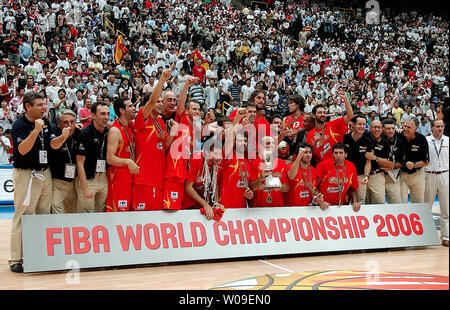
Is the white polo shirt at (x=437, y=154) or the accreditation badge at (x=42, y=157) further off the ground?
the accreditation badge at (x=42, y=157)

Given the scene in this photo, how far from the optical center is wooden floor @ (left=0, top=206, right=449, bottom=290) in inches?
191

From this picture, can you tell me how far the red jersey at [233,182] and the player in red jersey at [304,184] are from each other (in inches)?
25.4

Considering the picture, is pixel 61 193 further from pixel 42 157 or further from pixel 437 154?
pixel 437 154

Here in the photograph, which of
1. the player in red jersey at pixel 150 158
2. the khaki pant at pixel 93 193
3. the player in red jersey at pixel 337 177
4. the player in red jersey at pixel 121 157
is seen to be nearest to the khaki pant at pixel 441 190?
the player in red jersey at pixel 337 177

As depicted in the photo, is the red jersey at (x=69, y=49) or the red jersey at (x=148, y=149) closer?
the red jersey at (x=148, y=149)

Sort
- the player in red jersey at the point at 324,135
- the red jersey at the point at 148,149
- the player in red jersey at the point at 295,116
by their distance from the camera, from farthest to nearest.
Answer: the player in red jersey at the point at 295,116
the player in red jersey at the point at 324,135
the red jersey at the point at 148,149

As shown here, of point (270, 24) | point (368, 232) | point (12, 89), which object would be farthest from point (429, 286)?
point (270, 24)

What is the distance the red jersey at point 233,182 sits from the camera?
6.26 meters

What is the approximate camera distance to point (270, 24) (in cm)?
2288

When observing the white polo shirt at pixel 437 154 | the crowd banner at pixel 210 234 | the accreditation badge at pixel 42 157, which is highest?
the accreditation badge at pixel 42 157

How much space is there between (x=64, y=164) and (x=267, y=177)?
8.23 ft

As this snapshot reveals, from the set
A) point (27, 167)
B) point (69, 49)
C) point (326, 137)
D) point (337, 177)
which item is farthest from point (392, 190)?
point (69, 49)

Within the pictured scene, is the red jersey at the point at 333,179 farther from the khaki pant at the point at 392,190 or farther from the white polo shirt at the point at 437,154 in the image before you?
the white polo shirt at the point at 437,154

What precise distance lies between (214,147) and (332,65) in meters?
16.5
